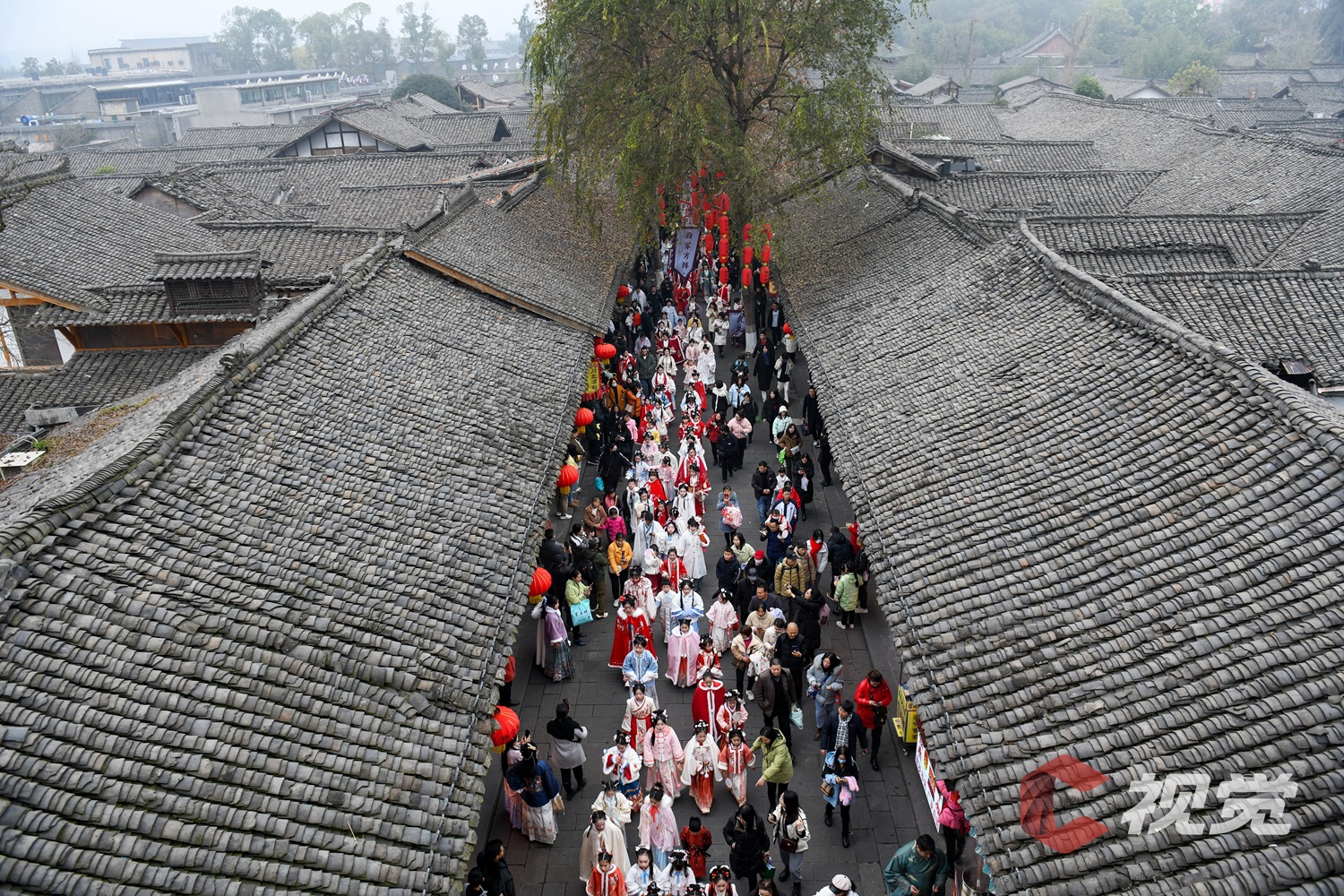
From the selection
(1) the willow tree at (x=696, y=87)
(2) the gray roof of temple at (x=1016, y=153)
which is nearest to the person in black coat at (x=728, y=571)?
(1) the willow tree at (x=696, y=87)

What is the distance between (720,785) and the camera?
12.0 metres

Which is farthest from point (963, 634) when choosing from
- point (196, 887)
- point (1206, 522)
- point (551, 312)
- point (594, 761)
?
point (551, 312)

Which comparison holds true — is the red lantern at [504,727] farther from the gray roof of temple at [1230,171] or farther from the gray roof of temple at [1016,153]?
the gray roof of temple at [1016,153]

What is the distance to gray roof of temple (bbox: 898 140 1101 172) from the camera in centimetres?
3697

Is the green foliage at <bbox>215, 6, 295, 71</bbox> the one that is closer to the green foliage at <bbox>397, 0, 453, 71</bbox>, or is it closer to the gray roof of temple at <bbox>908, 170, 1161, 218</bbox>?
the green foliage at <bbox>397, 0, 453, 71</bbox>

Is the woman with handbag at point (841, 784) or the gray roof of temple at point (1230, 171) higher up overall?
the gray roof of temple at point (1230, 171)

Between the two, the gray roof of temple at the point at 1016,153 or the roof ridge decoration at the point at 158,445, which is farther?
the gray roof of temple at the point at 1016,153

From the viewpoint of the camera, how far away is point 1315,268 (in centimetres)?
1784

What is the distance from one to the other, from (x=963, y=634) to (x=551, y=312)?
12.4 m

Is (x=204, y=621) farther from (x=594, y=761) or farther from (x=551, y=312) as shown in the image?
(x=551, y=312)

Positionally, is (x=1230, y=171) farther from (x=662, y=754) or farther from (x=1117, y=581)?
(x=662, y=754)

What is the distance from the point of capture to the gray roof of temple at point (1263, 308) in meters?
16.0

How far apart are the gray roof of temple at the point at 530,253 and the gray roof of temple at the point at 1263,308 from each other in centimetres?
1094

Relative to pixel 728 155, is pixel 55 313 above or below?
below
